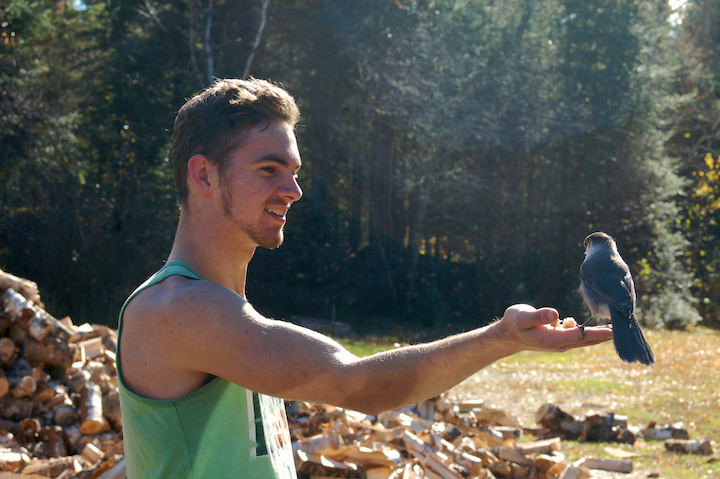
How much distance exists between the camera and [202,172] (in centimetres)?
176

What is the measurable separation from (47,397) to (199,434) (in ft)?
17.2

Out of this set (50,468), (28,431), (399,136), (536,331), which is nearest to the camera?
(536,331)

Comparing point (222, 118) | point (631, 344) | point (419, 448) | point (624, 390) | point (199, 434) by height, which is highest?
point (222, 118)

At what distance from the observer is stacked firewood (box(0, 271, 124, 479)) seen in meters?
5.07

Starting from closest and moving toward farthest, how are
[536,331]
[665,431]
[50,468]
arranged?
[536,331], [50,468], [665,431]

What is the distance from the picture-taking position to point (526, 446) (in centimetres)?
587

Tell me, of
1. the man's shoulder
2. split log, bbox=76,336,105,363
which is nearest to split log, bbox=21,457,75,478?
split log, bbox=76,336,105,363

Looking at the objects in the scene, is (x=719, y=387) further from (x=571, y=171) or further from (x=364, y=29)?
(x=364, y=29)

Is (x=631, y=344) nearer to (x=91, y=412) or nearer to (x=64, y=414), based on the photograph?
(x=91, y=412)

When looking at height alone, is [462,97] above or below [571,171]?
above

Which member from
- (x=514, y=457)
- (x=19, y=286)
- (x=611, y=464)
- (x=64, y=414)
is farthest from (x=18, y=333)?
(x=611, y=464)

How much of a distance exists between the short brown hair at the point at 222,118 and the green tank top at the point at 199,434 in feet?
1.08

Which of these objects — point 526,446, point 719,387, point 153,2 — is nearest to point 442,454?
point 526,446

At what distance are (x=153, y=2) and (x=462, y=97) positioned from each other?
7771 millimetres
